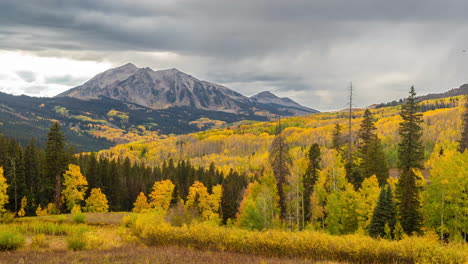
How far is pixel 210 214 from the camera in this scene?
65312 millimetres

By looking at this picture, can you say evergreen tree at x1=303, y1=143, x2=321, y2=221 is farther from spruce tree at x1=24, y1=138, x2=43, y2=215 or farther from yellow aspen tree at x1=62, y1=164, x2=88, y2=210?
spruce tree at x1=24, y1=138, x2=43, y2=215

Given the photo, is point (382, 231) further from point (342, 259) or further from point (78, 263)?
point (78, 263)

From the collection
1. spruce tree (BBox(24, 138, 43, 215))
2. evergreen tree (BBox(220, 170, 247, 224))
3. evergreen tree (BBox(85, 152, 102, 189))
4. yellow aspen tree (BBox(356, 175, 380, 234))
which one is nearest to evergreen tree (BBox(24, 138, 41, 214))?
spruce tree (BBox(24, 138, 43, 215))

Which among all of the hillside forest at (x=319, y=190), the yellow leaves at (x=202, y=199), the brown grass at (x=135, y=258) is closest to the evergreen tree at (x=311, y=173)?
the hillside forest at (x=319, y=190)

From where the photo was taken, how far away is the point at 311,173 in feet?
169

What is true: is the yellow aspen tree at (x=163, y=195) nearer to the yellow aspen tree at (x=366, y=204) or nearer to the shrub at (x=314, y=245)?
the yellow aspen tree at (x=366, y=204)

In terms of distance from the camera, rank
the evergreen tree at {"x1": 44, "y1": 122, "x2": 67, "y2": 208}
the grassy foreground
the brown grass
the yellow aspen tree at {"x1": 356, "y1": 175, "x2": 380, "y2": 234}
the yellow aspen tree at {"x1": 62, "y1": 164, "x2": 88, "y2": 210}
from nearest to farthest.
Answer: the brown grass, the grassy foreground, the yellow aspen tree at {"x1": 356, "y1": 175, "x2": 380, "y2": 234}, the evergreen tree at {"x1": 44, "y1": 122, "x2": 67, "y2": 208}, the yellow aspen tree at {"x1": 62, "y1": 164, "x2": 88, "y2": 210}

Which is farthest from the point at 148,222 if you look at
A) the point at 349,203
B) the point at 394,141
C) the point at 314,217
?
the point at 394,141

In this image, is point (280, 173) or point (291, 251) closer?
point (291, 251)

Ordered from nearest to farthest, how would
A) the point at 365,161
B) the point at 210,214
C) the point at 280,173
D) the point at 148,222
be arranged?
1. the point at 148,222
2. the point at 280,173
3. the point at 365,161
4. the point at 210,214

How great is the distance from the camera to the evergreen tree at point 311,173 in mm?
50088

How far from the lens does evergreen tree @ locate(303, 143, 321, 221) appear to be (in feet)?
164

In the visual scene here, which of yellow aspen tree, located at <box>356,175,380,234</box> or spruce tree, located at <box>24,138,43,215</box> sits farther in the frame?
spruce tree, located at <box>24,138,43,215</box>

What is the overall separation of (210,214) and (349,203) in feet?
107
